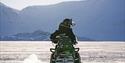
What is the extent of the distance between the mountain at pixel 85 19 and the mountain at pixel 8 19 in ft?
4.70

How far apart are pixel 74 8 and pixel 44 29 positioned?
104 ft

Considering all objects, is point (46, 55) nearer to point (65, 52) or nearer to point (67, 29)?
point (65, 52)

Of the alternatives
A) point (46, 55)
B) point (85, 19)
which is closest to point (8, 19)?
point (85, 19)

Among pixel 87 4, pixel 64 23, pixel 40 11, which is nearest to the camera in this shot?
pixel 64 23

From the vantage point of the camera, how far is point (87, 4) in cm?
17288

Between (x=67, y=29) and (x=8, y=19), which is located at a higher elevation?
(x=67, y=29)

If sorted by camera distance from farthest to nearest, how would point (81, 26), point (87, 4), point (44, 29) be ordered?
point (87, 4), point (81, 26), point (44, 29)

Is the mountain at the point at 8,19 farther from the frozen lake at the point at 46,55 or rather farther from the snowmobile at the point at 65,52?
the snowmobile at the point at 65,52

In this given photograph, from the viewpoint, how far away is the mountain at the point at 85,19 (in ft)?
469

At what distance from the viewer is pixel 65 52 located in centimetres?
1739

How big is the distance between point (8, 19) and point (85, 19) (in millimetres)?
30284

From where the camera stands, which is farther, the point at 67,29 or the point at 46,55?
the point at 46,55

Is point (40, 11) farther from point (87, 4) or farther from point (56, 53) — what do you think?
point (56, 53)

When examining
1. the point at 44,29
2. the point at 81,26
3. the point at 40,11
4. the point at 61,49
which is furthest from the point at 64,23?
the point at 40,11
